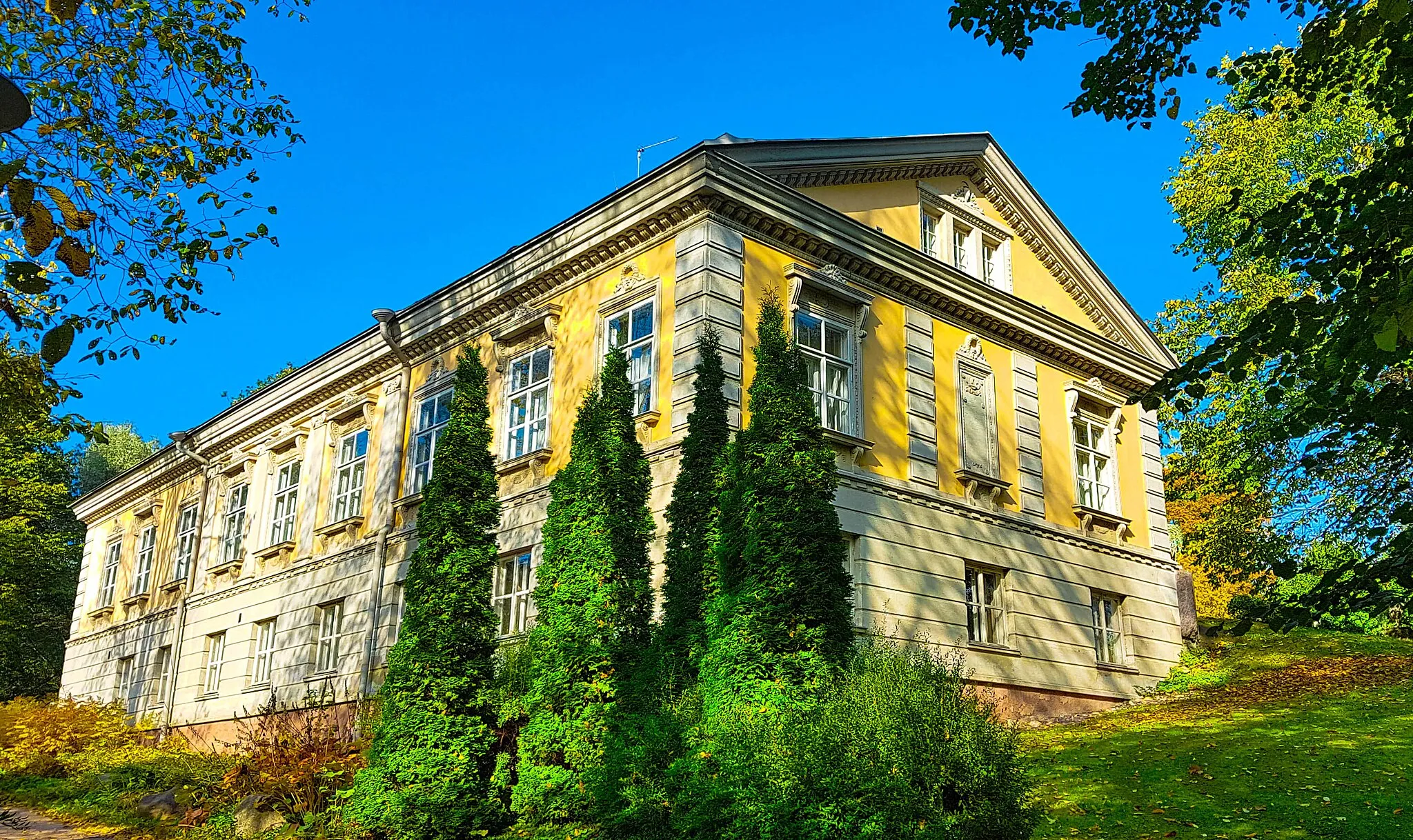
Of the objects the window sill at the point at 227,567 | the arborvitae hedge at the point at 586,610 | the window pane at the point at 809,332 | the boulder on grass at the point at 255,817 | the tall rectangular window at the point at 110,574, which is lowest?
the boulder on grass at the point at 255,817

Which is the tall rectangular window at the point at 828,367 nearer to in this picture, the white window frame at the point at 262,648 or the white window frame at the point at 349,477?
the white window frame at the point at 349,477

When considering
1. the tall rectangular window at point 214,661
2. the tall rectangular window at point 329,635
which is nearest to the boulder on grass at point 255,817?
the tall rectangular window at point 329,635

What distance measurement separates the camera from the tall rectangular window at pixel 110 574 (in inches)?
1289

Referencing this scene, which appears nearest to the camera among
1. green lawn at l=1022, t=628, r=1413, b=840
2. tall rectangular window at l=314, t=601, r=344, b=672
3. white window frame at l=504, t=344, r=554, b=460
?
green lawn at l=1022, t=628, r=1413, b=840

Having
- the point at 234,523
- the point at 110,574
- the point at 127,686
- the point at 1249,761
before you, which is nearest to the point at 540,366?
the point at 1249,761

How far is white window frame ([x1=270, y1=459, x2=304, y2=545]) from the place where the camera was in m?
24.6

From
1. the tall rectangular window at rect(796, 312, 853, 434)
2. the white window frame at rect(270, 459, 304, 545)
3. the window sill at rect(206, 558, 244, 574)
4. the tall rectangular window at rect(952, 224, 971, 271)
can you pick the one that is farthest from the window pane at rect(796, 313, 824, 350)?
the window sill at rect(206, 558, 244, 574)

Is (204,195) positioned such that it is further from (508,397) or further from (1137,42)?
(1137,42)

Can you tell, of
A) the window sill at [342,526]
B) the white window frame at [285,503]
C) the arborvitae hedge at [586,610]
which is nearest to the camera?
the arborvitae hedge at [586,610]

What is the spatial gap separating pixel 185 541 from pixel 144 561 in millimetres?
3200

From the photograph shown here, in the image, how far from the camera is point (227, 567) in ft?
86.5

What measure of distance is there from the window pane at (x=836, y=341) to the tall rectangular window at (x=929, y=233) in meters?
3.14

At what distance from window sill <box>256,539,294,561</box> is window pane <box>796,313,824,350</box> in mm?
13355

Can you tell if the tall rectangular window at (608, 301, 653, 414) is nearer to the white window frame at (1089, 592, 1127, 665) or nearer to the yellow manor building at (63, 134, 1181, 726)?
the yellow manor building at (63, 134, 1181, 726)
